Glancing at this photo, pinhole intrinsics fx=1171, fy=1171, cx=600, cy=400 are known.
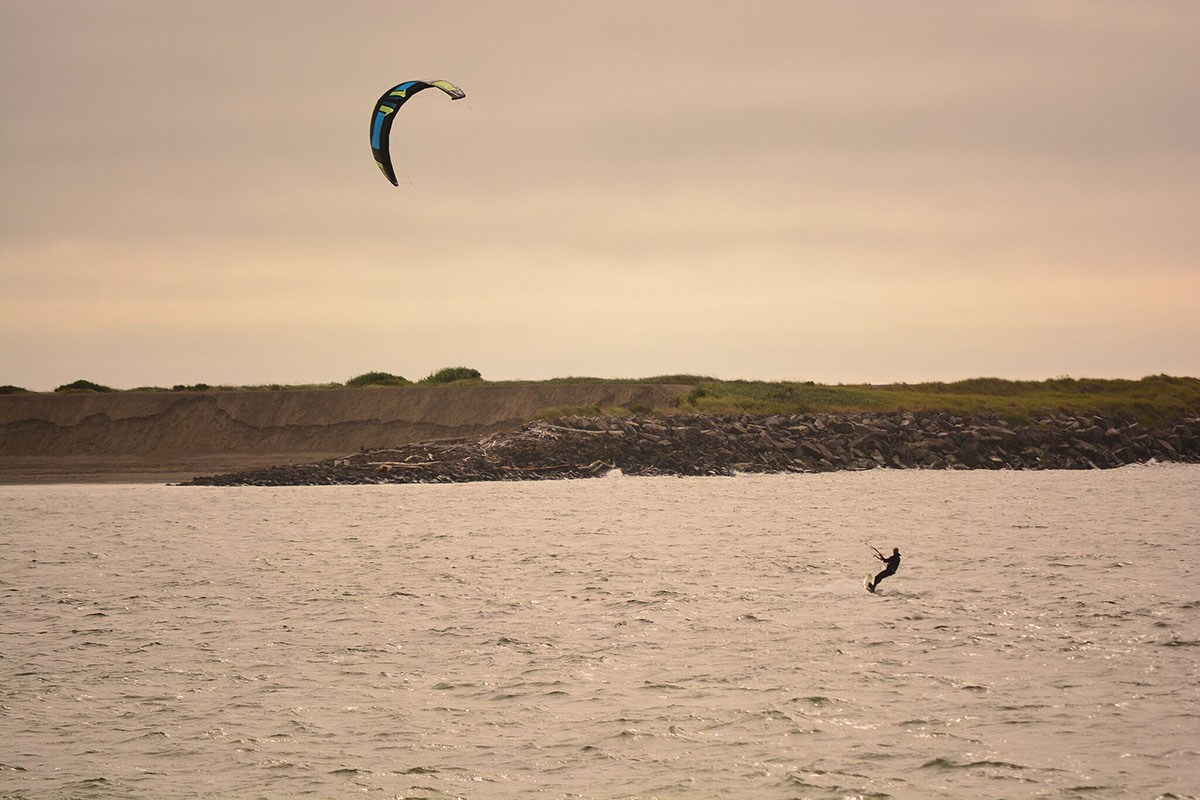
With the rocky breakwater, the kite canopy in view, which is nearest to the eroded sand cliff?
the rocky breakwater

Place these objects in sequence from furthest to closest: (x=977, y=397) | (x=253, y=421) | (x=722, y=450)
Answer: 1. (x=253, y=421)
2. (x=977, y=397)
3. (x=722, y=450)

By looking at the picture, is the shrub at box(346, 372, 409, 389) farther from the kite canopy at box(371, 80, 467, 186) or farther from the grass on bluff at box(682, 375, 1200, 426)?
the kite canopy at box(371, 80, 467, 186)

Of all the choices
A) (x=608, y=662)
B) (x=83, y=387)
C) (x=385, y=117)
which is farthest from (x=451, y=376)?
(x=608, y=662)

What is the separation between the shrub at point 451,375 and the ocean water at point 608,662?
41671 millimetres

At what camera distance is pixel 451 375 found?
71438mm

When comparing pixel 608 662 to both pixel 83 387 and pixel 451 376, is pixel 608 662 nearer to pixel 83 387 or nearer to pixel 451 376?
pixel 451 376

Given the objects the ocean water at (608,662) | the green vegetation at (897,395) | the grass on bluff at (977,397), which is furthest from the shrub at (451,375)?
the ocean water at (608,662)

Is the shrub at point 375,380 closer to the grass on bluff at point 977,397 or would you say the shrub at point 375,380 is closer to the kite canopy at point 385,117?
the grass on bluff at point 977,397

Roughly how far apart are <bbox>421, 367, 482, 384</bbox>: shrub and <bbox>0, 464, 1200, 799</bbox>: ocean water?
41.7 m

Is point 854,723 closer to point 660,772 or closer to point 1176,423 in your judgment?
point 660,772

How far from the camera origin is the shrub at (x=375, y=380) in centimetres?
7094

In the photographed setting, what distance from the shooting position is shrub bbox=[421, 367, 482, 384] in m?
70.4

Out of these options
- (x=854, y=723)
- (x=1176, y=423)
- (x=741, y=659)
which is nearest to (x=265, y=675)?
(x=741, y=659)

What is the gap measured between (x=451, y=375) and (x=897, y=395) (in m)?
26.4
